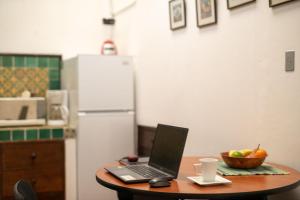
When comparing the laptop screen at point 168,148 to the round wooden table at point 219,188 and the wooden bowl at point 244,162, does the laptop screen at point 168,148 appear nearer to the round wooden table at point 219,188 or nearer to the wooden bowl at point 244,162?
the round wooden table at point 219,188

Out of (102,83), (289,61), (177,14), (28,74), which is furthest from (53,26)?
(289,61)

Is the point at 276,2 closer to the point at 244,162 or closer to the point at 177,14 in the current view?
the point at 244,162

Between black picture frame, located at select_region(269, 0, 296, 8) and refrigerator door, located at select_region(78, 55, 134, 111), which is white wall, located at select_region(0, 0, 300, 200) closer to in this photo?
black picture frame, located at select_region(269, 0, 296, 8)

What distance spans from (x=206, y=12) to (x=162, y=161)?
4.12 ft

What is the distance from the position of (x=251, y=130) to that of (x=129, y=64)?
1703 mm

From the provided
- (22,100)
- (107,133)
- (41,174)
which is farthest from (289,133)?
(22,100)

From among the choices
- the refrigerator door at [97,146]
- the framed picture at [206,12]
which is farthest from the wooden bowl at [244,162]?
the refrigerator door at [97,146]

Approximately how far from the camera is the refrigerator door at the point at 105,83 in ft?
12.3

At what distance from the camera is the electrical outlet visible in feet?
7.21

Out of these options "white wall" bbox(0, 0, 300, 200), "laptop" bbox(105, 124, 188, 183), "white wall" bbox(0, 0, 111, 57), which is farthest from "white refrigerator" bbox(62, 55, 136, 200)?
"laptop" bbox(105, 124, 188, 183)

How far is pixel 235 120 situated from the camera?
8.70 ft

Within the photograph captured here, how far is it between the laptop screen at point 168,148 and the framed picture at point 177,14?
1231 mm

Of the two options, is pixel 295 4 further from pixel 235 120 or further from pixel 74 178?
pixel 74 178

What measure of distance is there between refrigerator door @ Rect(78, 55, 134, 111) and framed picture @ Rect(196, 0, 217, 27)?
1.08 meters
